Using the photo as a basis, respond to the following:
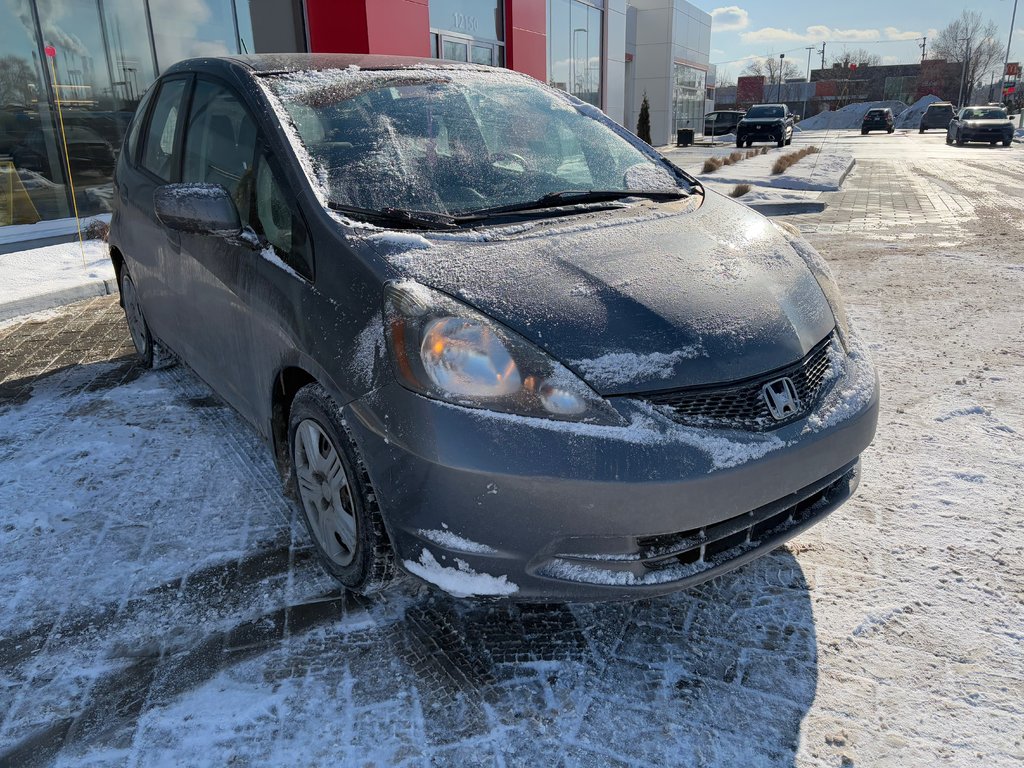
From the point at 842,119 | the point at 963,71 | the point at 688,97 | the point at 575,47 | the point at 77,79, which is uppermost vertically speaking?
the point at 963,71

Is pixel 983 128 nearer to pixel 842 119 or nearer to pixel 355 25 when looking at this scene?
pixel 355 25

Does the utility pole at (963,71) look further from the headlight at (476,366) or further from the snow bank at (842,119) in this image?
the headlight at (476,366)

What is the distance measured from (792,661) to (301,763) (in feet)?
4.53

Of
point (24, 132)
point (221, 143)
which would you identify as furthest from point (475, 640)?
point (24, 132)

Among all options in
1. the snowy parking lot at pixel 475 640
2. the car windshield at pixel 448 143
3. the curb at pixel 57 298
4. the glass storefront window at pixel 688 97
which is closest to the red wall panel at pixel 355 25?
the curb at pixel 57 298

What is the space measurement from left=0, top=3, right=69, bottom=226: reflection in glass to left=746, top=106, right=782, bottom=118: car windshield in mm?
26237

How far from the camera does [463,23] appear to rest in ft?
44.5

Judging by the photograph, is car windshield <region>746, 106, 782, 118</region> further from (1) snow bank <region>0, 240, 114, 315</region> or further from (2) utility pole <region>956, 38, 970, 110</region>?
(2) utility pole <region>956, 38, 970, 110</region>

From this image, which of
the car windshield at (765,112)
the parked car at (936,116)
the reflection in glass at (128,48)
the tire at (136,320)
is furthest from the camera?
the parked car at (936,116)

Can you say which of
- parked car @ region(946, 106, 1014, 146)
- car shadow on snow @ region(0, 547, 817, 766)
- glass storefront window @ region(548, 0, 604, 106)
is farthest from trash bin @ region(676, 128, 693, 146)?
car shadow on snow @ region(0, 547, 817, 766)

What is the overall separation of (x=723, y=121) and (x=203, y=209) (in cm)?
4527

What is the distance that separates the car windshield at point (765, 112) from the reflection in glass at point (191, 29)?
936 inches

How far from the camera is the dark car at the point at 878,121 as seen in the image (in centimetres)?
4669

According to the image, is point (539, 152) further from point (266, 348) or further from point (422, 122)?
point (266, 348)
